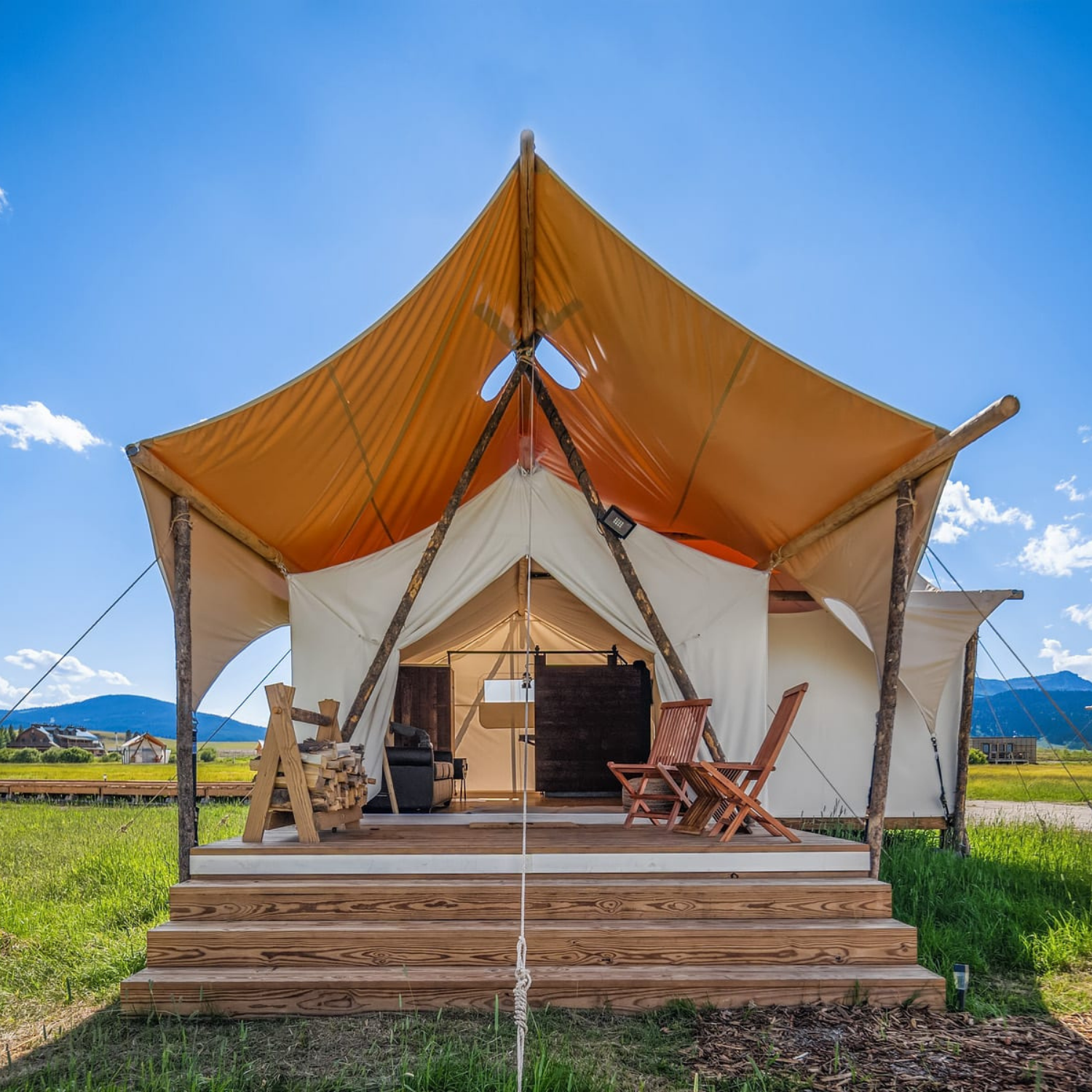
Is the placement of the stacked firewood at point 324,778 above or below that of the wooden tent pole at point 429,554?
below

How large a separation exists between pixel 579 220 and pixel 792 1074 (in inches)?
138

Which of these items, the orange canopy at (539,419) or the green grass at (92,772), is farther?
the green grass at (92,772)

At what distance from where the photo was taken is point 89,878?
226 inches

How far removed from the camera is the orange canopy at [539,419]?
165 inches

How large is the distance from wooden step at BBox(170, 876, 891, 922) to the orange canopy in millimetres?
1890

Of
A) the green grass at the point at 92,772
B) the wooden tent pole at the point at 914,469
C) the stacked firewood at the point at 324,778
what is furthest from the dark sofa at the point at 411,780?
the green grass at the point at 92,772

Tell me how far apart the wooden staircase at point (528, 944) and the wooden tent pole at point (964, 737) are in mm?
3709

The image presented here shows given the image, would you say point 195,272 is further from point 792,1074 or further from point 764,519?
point 792,1074

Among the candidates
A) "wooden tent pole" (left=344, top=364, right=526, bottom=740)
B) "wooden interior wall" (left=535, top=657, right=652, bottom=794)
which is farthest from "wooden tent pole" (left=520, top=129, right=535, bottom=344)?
"wooden interior wall" (left=535, top=657, right=652, bottom=794)

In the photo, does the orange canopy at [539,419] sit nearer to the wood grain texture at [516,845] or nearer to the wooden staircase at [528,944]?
the wood grain texture at [516,845]

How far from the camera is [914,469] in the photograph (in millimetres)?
4215

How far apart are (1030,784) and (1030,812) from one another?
6.27 m

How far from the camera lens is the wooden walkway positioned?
1230cm

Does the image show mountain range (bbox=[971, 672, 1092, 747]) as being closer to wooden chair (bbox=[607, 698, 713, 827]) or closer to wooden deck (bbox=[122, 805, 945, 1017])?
wooden chair (bbox=[607, 698, 713, 827])
